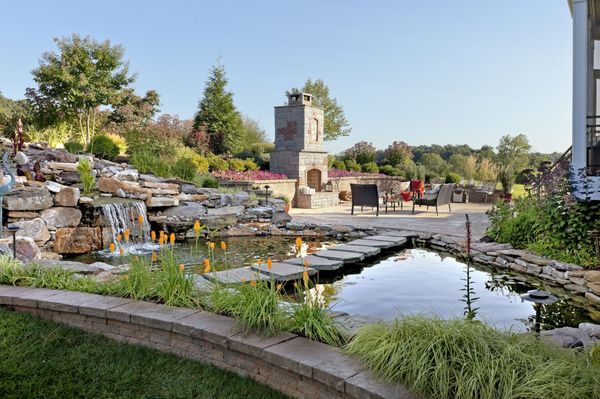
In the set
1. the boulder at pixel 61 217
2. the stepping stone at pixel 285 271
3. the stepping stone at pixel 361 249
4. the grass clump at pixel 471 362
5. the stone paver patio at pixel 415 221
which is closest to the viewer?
the grass clump at pixel 471 362

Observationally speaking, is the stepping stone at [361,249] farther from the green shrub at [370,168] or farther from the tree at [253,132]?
the tree at [253,132]

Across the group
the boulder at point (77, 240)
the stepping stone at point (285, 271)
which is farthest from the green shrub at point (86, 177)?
the stepping stone at point (285, 271)

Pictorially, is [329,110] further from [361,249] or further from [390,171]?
[361,249]

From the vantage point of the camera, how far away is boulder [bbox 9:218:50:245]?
6.45 m

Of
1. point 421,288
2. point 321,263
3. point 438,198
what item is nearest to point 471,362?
point 421,288

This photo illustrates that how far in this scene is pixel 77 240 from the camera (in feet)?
23.5

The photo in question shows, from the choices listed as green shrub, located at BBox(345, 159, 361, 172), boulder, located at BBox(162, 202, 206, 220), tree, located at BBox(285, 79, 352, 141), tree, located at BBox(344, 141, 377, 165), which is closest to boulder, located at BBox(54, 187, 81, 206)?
boulder, located at BBox(162, 202, 206, 220)

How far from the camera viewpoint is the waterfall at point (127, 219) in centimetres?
738

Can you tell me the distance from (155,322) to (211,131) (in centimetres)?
1825

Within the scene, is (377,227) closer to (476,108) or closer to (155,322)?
(155,322)

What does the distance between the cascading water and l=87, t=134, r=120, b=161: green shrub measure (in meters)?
4.65

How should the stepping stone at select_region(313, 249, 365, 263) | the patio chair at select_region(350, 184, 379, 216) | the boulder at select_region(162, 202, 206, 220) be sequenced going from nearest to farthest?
1. the stepping stone at select_region(313, 249, 365, 263)
2. the boulder at select_region(162, 202, 206, 220)
3. the patio chair at select_region(350, 184, 379, 216)

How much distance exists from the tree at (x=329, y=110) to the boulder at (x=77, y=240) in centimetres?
1910

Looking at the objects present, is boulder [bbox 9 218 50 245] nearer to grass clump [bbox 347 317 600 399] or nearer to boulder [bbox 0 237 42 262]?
boulder [bbox 0 237 42 262]
